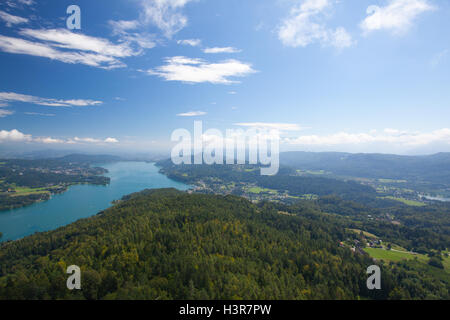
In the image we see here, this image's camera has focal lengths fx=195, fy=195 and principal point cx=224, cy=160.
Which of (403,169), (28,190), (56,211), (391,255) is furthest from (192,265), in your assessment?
(403,169)

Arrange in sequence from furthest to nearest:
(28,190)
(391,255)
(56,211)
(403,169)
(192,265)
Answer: (403,169)
(28,190)
(56,211)
(391,255)
(192,265)

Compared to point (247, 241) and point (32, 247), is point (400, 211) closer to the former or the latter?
point (247, 241)

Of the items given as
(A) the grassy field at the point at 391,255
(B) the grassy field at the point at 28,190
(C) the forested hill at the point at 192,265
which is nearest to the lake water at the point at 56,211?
(B) the grassy field at the point at 28,190

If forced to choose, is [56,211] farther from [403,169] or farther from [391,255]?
[403,169]

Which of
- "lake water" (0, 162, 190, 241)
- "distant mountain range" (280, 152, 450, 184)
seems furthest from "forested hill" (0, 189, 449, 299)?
"distant mountain range" (280, 152, 450, 184)

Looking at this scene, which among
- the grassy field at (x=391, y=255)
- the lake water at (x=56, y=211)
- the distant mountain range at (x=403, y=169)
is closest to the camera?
the grassy field at (x=391, y=255)

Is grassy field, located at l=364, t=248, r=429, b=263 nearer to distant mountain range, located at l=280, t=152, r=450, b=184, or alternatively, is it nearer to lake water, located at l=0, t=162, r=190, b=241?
lake water, located at l=0, t=162, r=190, b=241

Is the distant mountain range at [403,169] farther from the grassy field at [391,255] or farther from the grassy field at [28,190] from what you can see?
the grassy field at [28,190]
